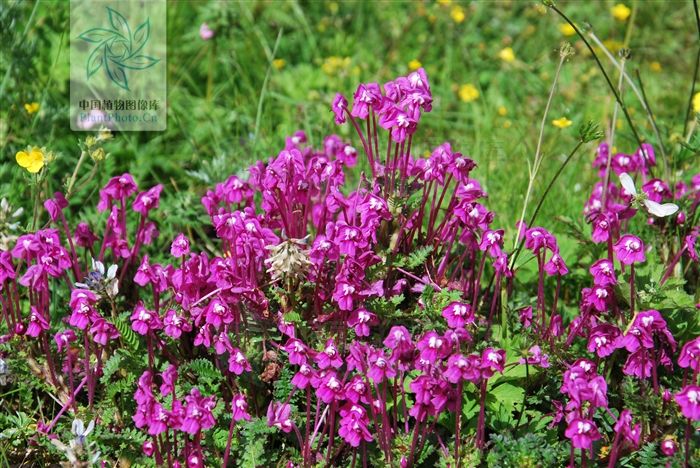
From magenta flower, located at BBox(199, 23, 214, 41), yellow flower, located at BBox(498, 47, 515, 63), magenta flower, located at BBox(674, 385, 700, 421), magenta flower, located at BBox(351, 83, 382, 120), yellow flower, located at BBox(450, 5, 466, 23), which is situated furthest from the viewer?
yellow flower, located at BBox(450, 5, 466, 23)

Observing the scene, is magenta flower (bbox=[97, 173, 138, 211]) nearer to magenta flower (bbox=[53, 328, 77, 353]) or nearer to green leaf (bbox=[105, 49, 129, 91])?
magenta flower (bbox=[53, 328, 77, 353])

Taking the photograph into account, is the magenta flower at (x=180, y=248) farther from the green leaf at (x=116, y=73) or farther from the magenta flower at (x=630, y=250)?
the green leaf at (x=116, y=73)

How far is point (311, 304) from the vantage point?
261 centimetres

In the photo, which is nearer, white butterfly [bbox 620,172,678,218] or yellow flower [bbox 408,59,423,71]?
white butterfly [bbox 620,172,678,218]

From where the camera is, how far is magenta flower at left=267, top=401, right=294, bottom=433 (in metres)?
2.30

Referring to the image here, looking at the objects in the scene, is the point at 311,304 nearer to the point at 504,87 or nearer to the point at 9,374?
the point at 9,374

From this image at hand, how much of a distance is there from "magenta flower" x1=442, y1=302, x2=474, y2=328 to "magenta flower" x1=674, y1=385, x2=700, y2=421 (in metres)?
0.55

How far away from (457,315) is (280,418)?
1.81 ft

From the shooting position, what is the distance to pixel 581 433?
2.12 m

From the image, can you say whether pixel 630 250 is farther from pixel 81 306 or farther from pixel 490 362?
pixel 81 306

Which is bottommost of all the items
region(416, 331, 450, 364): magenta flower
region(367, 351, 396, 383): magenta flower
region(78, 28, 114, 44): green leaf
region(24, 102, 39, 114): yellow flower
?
region(367, 351, 396, 383): magenta flower

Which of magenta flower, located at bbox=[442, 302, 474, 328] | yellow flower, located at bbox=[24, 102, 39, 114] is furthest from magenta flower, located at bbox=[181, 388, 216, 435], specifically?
yellow flower, located at bbox=[24, 102, 39, 114]

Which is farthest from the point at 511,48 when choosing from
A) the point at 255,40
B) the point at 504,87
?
the point at 255,40

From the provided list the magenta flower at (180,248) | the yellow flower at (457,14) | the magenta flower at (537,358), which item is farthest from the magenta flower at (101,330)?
the yellow flower at (457,14)
